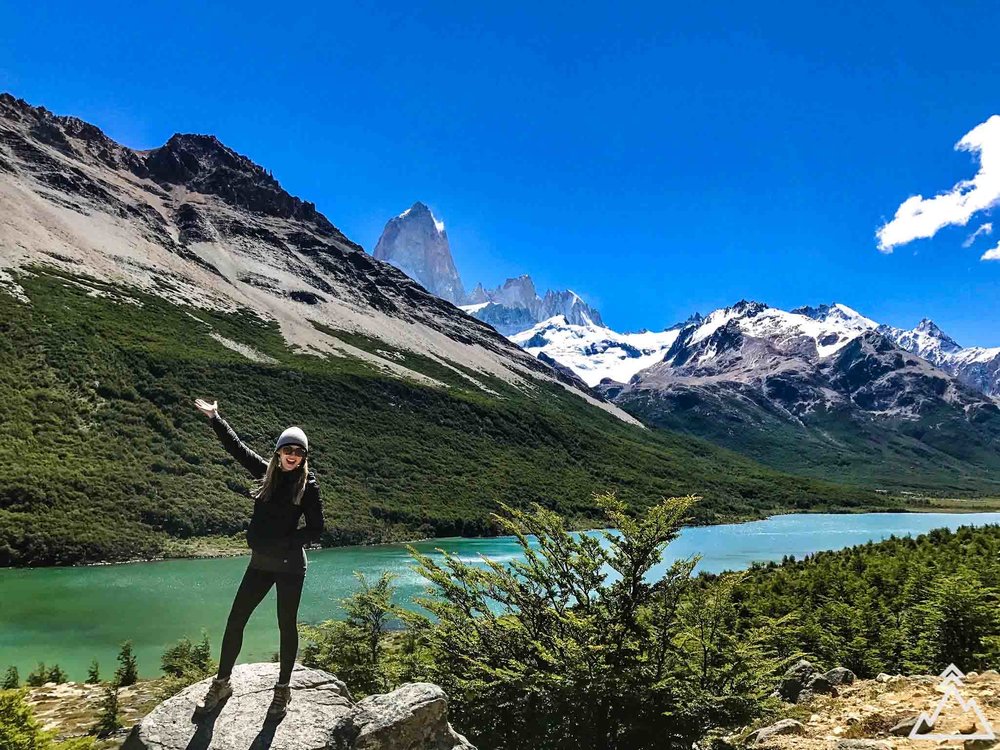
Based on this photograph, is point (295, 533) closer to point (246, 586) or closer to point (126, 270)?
point (246, 586)

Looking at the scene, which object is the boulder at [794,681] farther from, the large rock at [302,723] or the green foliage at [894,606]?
the large rock at [302,723]

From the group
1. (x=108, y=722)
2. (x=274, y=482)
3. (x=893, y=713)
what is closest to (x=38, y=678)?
(x=108, y=722)

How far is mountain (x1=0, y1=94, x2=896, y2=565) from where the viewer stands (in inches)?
2447

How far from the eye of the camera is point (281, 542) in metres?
6.21

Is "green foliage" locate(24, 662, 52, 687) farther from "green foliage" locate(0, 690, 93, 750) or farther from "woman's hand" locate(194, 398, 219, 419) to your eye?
"woman's hand" locate(194, 398, 219, 419)

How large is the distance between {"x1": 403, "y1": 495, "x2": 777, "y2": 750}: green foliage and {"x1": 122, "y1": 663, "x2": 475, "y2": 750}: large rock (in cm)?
134

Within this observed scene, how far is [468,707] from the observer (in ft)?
27.9

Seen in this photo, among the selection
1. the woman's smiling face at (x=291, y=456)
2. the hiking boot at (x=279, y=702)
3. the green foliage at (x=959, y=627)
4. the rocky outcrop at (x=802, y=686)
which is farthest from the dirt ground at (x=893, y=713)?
the woman's smiling face at (x=291, y=456)

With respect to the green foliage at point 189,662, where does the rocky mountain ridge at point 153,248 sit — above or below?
above

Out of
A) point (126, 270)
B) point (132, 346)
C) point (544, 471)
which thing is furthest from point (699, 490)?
point (126, 270)

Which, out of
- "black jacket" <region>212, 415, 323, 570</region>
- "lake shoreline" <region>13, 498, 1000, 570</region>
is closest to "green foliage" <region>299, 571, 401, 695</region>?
"lake shoreline" <region>13, 498, 1000, 570</region>

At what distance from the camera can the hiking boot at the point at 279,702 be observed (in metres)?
6.38

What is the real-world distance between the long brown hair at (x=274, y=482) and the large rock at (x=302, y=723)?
8.09ft

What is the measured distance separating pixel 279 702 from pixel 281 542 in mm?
1807
